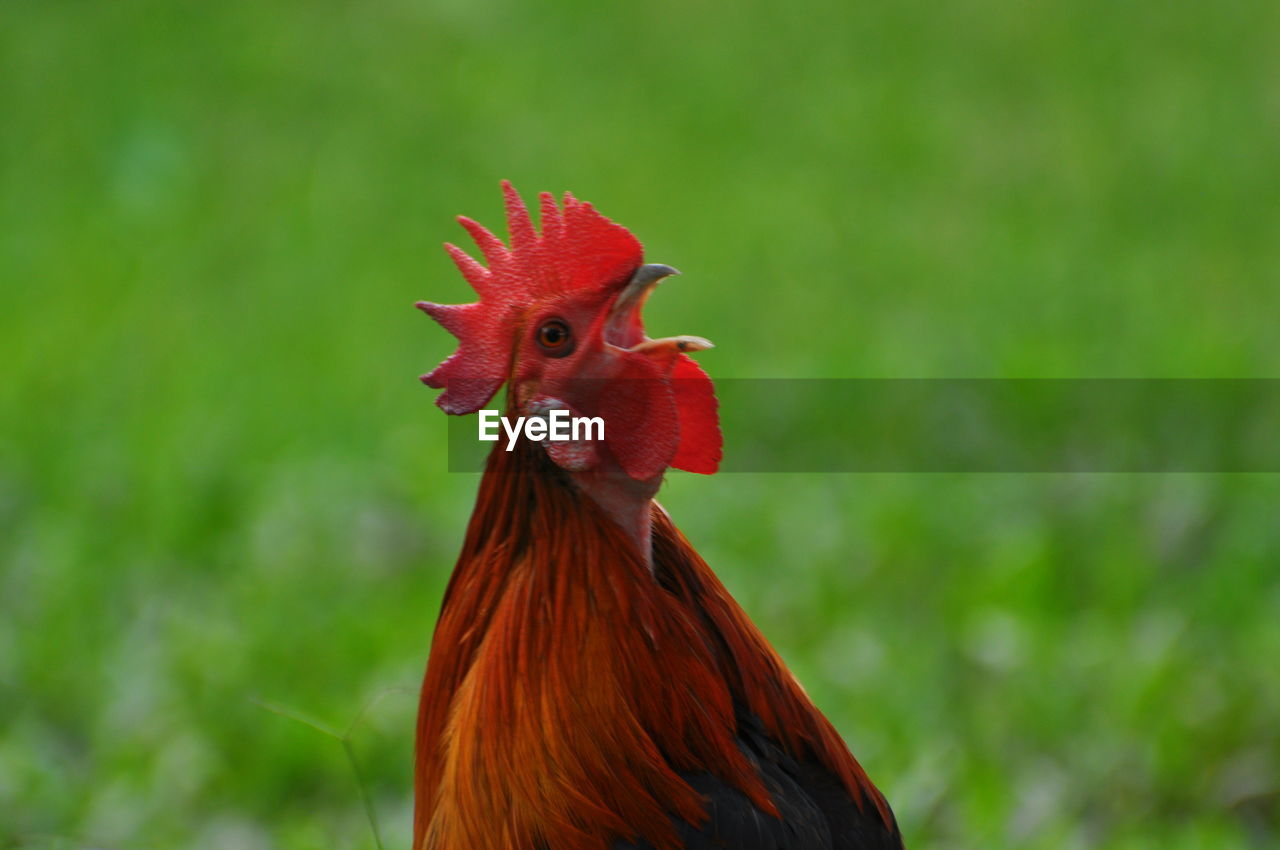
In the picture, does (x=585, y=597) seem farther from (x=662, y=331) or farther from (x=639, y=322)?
(x=662, y=331)

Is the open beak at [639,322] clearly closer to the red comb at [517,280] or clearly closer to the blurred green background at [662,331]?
the red comb at [517,280]

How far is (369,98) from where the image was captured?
288 inches

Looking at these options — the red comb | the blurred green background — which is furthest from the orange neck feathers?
the blurred green background

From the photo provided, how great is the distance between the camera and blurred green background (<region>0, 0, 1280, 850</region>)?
3.31 m

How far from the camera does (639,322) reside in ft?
6.00

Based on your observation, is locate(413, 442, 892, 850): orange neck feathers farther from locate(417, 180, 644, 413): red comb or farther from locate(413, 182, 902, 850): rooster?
locate(417, 180, 644, 413): red comb

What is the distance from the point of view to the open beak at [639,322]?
177cm

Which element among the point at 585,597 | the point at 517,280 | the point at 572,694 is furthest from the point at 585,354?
the point at 572,694

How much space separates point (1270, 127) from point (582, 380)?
6183mm

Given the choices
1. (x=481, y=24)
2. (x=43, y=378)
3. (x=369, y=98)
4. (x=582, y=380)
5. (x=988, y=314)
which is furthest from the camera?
(x=481, y=24)

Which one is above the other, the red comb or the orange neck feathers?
the red comb

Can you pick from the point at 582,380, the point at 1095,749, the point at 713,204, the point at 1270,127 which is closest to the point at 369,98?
the point at 713,204

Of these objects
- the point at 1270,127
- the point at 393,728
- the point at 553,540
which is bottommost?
the point at 393,728

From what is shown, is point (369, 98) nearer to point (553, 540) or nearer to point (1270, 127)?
point (1270, 127)
